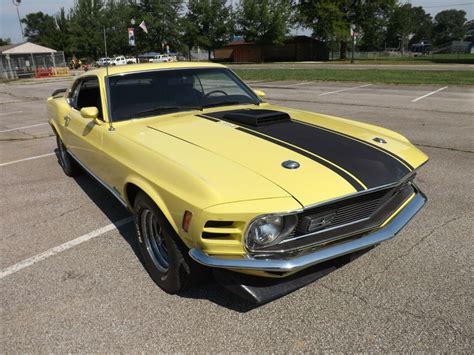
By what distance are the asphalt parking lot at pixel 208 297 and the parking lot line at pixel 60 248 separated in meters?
0.02

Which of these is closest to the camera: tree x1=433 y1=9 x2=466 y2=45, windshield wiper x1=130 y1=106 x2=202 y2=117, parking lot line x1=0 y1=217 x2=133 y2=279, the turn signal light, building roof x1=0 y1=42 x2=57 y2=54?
the turn signal light

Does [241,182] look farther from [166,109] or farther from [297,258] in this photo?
[166,109]

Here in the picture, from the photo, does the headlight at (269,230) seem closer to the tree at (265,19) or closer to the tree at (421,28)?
the tree at (265,19)

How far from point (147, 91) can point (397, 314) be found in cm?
285

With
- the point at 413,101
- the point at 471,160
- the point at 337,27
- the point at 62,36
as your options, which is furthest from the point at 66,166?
the point at 62,36

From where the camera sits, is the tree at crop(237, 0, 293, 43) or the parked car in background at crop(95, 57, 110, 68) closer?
the parked car in background at crop(95, 57, 110, 68)

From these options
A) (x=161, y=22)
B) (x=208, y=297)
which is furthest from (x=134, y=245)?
(x=161, y=22)

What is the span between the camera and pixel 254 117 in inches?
132

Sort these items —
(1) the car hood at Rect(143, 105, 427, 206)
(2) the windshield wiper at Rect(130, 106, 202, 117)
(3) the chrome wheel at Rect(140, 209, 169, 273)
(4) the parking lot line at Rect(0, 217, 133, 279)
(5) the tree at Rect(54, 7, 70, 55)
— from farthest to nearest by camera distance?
1. (5) the tree at Rect(54, 7, 70, 55)
2. (2) the windshield wiper at Rect(130, 106, 202, 117)
3. (4) the parking lot line at Rect(0, 217, 133, 279)
4. (3) the chrome wheel at Rect(140, 209, 169, 273)
5. (1) the car hood at Rect(143, 105, 427, 206)

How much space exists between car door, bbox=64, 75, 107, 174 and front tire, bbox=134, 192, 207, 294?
3.30 feet

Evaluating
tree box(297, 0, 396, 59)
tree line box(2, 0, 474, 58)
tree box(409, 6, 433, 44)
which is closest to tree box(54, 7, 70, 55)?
tree line box(2, 0, 474, 58)

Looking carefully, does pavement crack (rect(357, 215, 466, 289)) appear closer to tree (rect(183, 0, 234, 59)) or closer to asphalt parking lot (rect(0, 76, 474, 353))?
asphalt parking lot (rect(0, 76, 474, 353))

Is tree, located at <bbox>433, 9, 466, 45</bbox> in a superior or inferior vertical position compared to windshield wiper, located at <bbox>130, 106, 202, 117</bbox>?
superior

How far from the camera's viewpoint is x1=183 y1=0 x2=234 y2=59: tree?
56562 mm
